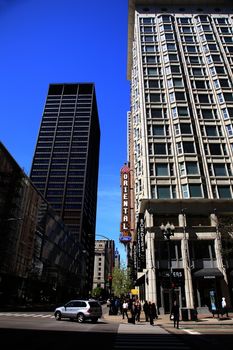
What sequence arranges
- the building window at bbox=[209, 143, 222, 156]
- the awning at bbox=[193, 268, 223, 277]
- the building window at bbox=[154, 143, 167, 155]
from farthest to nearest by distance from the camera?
the building window at bbox=[154, 143, 167, 155]
the building window at bbox=[209, 143, 222, 156]
the awning at bbox=[193, 268, 223, 277]

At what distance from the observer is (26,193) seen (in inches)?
2073

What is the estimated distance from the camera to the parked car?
2264 centimetres

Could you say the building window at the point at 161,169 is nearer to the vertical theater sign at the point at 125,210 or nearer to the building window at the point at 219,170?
the building window at the point at 219,170

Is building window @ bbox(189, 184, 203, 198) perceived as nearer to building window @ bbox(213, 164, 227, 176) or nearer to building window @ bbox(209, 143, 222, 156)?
building window @ bbox(213, 164, 227, 176)

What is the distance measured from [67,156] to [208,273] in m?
125

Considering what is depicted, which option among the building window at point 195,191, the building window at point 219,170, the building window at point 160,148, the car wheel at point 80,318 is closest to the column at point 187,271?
the building window at point 195,191

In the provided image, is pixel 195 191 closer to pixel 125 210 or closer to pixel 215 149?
pixel 215 149

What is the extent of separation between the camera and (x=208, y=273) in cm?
3559

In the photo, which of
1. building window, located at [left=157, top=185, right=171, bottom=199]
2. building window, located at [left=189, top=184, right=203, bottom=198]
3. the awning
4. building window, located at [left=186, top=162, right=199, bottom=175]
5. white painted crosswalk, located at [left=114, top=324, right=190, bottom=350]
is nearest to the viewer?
white painted crosswalk, located at [left=114, top=324, right=190, bottom=350]

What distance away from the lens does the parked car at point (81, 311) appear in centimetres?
2264

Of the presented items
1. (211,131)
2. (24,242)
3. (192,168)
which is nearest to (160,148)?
(192,168)

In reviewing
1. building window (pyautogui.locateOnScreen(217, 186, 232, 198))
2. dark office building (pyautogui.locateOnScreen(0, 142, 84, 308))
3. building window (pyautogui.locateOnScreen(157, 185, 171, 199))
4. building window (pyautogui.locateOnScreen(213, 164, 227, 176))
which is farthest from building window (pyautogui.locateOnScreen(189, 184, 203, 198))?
dark office building (pyautogui.locateOnScreen(0, 142, 84, 308))

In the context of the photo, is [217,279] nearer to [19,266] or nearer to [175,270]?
[175,270]

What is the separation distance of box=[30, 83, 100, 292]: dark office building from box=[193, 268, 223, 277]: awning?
103 m
